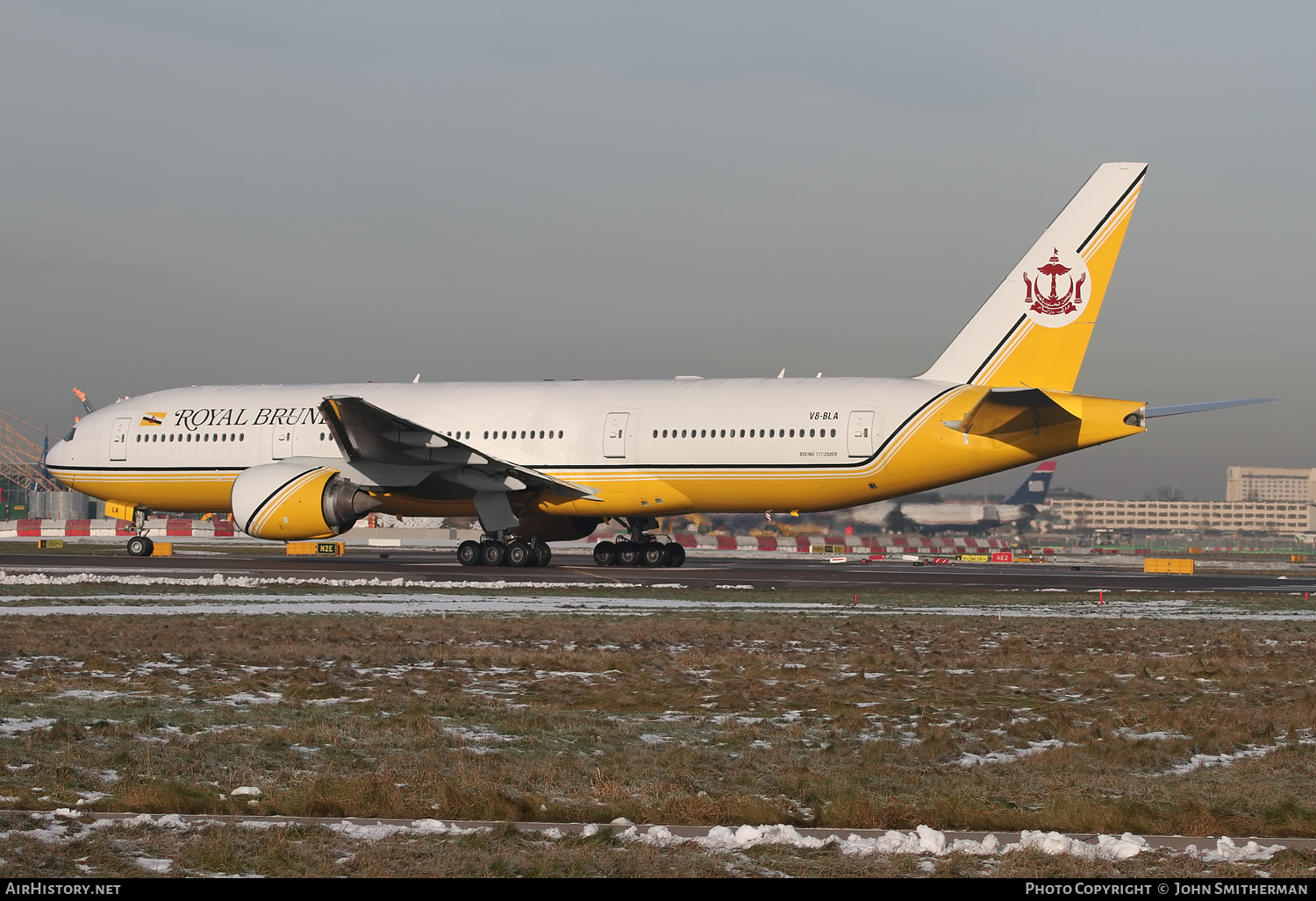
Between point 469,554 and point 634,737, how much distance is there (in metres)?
25.4

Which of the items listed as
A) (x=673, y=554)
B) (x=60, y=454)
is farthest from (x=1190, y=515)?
(x=60, y=454)

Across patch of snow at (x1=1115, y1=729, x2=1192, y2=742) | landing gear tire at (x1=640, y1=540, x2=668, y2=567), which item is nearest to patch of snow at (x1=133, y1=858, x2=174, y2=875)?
patch of snow at (x1=1115, y1=729, x2=1192, y2=742)

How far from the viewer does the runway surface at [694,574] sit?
95.7 feet

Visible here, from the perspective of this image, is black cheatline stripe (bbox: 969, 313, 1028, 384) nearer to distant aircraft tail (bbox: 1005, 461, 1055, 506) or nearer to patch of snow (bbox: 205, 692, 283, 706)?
patch of snow (bbox: 205, 692, 283, 706)

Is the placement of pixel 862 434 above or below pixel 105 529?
above

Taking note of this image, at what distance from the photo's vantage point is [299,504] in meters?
32.8

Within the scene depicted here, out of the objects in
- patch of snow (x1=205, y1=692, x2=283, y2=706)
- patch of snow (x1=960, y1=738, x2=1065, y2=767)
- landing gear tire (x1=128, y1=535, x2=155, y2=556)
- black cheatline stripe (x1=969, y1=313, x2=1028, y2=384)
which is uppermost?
black cheatline stripe (x1=969, y1=313, x2=1028, y2=384)

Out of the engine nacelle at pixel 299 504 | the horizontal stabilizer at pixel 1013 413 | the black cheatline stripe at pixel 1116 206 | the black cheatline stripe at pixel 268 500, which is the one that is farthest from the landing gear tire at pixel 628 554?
the black cheatline stripe at pixel 1116 206

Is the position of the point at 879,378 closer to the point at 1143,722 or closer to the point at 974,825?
the point at 1143,722

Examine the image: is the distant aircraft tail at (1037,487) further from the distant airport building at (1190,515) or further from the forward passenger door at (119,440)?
the forward passenger door at (119,440)

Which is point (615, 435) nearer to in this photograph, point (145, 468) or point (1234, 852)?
point (145, 468)

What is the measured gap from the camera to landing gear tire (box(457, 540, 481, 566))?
3488 centimetres

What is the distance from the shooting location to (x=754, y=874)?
Result: 620 centimetres

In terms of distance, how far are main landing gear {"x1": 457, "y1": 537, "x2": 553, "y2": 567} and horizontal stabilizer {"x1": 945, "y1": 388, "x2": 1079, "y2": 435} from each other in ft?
37.4
